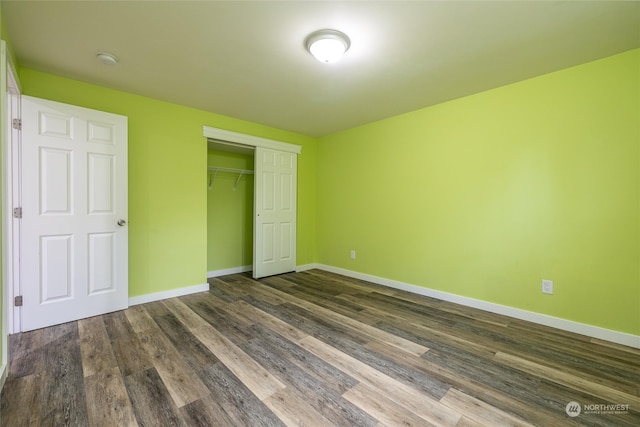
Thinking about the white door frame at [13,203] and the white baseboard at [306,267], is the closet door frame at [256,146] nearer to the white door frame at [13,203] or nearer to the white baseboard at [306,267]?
the white baseboard at [306,267]

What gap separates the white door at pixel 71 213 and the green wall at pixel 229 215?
151cm

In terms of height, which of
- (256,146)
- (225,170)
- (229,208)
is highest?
(256,146)

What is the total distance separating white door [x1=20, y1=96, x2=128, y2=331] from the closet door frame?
3.44 ft

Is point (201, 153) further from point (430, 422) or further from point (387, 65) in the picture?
point (430, 422)

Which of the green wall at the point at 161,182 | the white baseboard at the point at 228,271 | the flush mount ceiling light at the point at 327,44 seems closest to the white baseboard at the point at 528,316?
the white baseboard at the point at 228,271

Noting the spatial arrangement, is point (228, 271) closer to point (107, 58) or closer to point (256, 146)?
point (256, 146)

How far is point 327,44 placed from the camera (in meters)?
1.91

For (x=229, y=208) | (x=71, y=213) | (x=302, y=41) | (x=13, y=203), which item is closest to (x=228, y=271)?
(x=229, y=208)

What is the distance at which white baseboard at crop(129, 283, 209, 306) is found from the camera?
2.93 metres

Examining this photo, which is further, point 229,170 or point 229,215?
point 229,215

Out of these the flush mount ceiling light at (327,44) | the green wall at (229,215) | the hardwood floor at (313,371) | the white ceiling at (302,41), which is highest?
the white ceiling at (302,41)

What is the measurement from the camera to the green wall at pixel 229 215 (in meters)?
4.23

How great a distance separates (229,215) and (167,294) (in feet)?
5.35

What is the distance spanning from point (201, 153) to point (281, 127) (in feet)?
4.31
